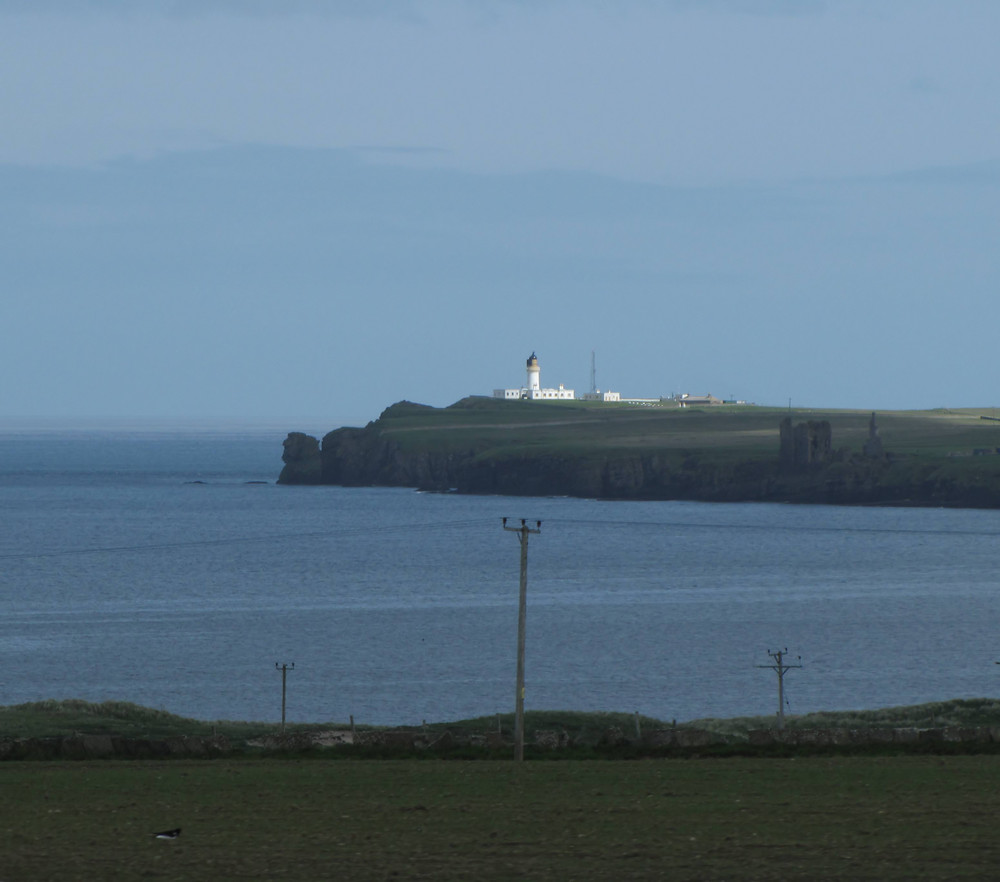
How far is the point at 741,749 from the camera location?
1006 inches

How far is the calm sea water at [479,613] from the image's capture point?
54.4m

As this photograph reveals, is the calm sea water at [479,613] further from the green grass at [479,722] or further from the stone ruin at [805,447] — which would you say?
the stone ruin at [805,447]

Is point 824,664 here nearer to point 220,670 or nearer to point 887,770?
point 220,670

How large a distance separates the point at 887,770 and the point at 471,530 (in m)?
123

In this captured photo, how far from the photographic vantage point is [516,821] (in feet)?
55.7

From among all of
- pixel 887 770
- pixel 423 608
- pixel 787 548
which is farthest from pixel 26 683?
pixel 787 548

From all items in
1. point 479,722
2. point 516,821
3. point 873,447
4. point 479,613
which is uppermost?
point 873,447

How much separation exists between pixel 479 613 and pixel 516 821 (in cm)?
6240

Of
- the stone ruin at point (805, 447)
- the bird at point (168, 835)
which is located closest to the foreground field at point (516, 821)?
the bird at point (168, 835)

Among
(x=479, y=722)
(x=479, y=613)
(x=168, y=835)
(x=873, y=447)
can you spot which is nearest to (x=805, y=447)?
(x=873, y=447)

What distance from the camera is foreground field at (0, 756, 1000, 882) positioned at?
1412cm

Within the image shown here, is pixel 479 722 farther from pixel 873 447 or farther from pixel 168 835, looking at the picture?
pixel 873 447

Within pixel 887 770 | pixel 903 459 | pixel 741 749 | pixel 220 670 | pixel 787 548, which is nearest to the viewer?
pixel 887 770

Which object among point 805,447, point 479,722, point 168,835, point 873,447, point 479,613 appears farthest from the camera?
point 873,447
